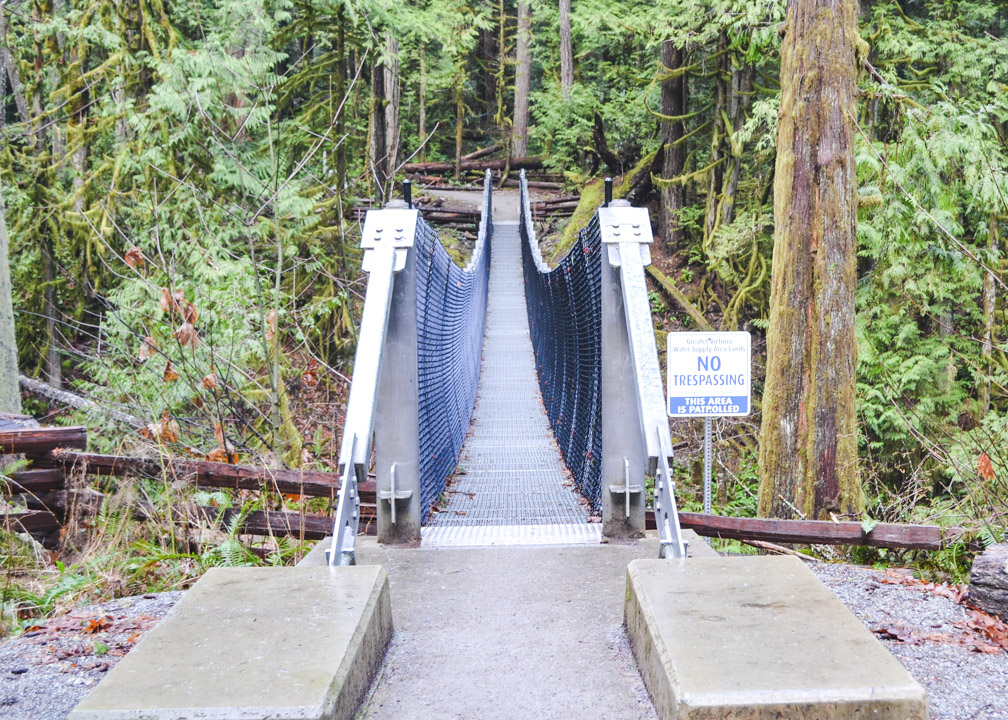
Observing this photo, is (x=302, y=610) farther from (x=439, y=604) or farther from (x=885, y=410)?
(x=885, y=410)

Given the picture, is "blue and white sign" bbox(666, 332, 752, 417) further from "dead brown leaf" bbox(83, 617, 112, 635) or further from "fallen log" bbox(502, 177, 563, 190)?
"fallen log" bbox(502, 177, 563, 190)

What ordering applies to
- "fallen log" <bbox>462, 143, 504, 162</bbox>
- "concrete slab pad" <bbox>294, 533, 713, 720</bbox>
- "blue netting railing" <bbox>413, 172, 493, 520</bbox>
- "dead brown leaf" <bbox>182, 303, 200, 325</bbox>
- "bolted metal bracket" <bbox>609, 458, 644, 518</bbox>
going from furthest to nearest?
"fallen log" <bbox>462, 143, 504, 162</bbox>, "dead brown leaf" <bbox>182, 303, 200, 325</bbox>, "blue netting railing" <bbox>413, 172, 493, 520</bbox>, "bolted metal bracket" <bbox>609, 458, 644, 518</bbox>, "concrete slab pad" <bbox>294, 533, 713, 720</bbox>

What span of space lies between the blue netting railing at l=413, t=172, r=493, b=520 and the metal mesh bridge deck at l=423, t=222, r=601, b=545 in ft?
0.54

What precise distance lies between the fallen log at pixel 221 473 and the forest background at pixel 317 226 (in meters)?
0.16

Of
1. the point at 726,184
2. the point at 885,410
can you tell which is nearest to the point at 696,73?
the point at 726,184

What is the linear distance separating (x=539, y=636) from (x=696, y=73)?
13.6 m

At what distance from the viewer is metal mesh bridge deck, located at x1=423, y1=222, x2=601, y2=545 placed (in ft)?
13.8

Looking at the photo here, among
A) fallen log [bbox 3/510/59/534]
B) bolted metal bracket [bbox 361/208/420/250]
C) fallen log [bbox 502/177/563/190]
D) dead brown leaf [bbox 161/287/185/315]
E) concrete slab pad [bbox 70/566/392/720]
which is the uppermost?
fallen log [bbox 502/177/563/190]

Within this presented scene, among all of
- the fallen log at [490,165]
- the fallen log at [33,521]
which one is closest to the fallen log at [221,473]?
the fallen log at [33,521]

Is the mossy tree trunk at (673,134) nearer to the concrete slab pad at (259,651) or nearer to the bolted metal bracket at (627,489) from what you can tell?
the bolted metal bracket at (627,489)

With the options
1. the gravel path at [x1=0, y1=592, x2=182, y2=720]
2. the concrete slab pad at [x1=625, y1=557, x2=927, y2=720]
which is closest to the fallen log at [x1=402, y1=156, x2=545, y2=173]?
the gravel path at [x1=0, y1=592, x2=182, y2=720]

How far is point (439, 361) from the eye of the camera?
5.83m

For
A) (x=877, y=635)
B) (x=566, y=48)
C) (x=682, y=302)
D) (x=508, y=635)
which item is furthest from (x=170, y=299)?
(x=566, y=48)

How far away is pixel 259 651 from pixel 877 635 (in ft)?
7.71
